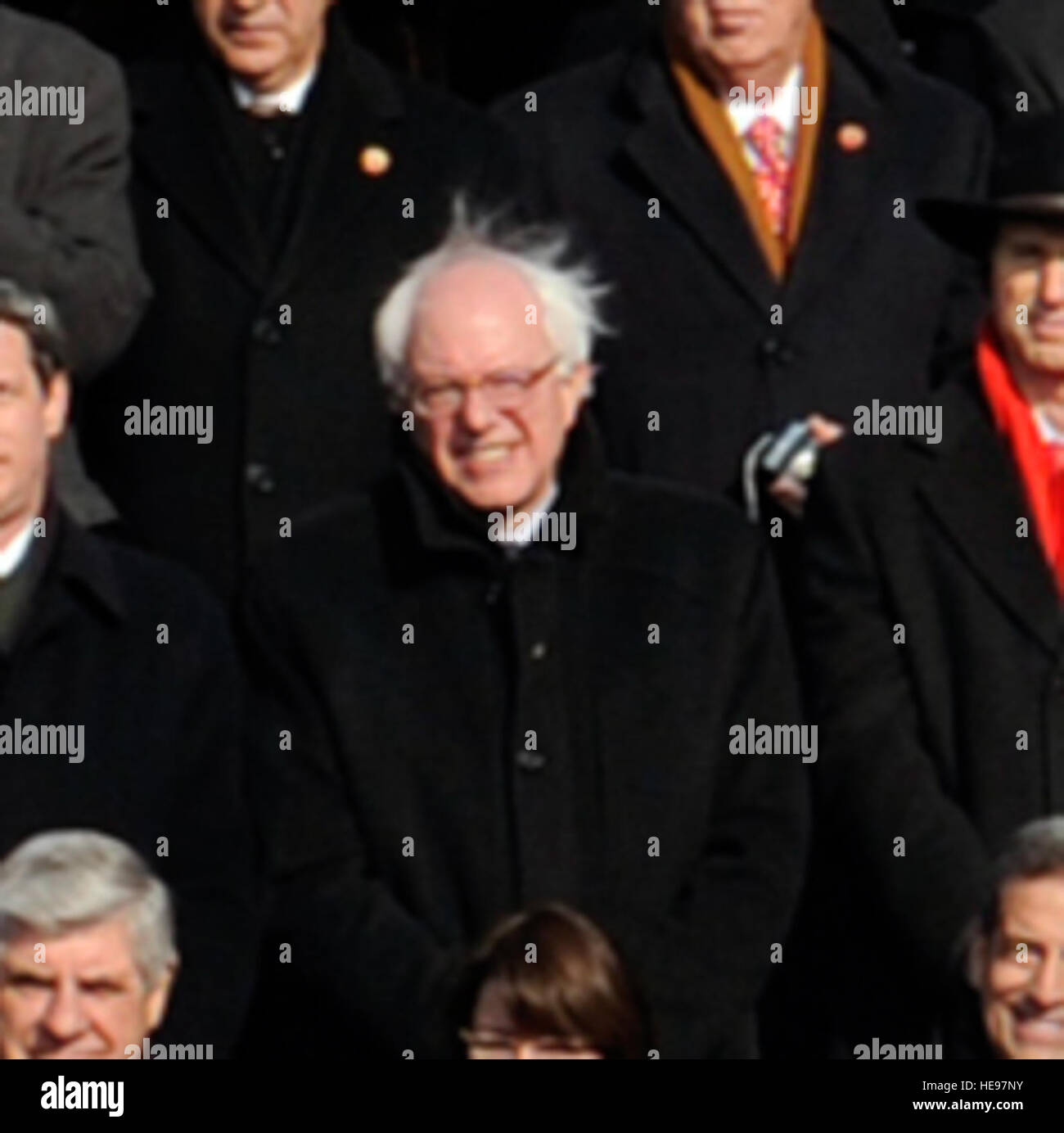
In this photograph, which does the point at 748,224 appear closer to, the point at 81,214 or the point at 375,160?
the point at 375,160

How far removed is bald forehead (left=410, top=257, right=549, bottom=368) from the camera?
873 centimetres

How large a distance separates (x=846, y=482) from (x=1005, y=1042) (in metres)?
1.10

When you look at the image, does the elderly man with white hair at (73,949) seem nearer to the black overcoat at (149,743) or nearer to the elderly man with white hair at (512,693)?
the black overcoat at (149,743)

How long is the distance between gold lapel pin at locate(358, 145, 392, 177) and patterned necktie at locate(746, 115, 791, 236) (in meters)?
0.60

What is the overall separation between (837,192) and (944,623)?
1.00 m

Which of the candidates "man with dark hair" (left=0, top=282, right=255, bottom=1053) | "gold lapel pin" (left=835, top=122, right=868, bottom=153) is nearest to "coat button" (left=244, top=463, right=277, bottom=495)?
"man with dark hair" (left=0, top=282, right=255, bottom=1053)

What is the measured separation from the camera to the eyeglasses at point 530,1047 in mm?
8055

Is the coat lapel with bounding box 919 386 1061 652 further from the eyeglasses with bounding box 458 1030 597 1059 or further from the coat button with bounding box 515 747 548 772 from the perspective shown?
the eyeglasses with bounding box 458 1030 597 1059

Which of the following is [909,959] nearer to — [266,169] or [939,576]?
[939,576]

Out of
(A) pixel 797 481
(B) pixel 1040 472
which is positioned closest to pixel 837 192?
(A) pixel 797 481

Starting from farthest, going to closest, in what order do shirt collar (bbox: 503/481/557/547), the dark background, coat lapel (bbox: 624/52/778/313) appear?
1. the dark background
2. coat lapel (bbox: 624/52/778/313)
3. shirt collar (bbox: 503/481/557/547)

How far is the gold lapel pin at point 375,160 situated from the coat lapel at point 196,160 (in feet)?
0.67

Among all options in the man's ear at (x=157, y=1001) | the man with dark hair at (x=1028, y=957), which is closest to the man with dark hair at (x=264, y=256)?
the man's ear at (x=157, y=1001)
